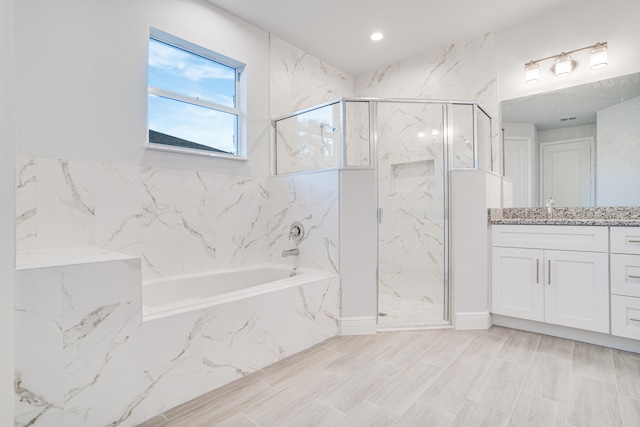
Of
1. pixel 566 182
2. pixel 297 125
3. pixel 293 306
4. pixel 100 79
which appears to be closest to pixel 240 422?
pixel 293 306

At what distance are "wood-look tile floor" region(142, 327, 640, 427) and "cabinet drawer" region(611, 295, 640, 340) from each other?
0.15m

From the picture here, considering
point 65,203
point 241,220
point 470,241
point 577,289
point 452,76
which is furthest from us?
point 452,76

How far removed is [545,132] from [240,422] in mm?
3262

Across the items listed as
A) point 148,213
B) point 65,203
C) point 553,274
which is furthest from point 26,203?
point 553,274

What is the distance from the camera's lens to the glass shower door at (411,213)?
2.73 metres

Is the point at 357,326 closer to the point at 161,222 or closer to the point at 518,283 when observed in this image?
the point at 518,283

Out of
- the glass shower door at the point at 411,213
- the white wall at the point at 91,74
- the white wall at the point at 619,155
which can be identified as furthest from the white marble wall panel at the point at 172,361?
the white wall at the point at 619,155

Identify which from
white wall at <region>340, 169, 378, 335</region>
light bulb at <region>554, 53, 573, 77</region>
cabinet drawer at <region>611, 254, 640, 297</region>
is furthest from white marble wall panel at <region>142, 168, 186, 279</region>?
light bulb at <region>554, 53, 573, 77</region>

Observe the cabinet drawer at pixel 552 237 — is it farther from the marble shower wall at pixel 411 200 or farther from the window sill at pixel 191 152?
the window sill at pixel 191 152

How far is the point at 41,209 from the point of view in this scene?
1.84m

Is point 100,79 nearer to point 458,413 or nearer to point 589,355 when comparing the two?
point 458,413

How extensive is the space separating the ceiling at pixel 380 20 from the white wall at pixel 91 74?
2.05 ft

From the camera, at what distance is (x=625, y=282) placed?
210 centimetres

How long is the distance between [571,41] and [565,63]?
0.62 feet
